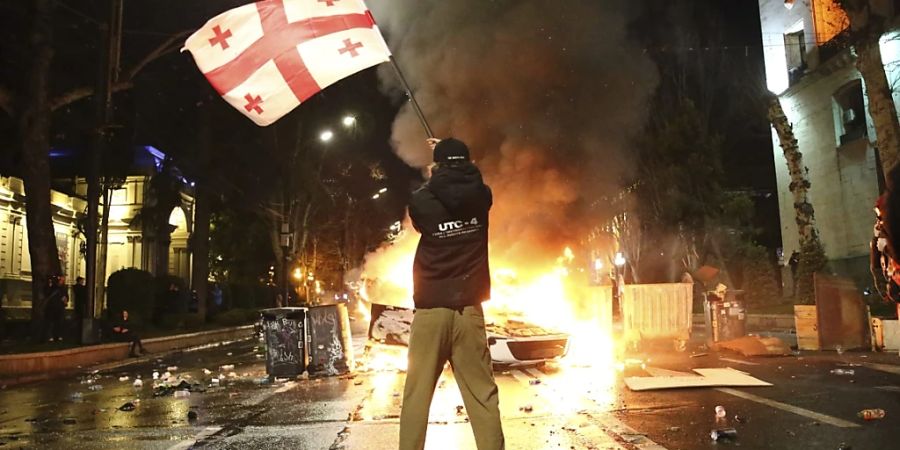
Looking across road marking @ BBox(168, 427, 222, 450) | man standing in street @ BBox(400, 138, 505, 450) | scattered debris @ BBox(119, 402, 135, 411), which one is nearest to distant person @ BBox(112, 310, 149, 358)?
scattered debris @ BBox(119, 402, 135, 411)

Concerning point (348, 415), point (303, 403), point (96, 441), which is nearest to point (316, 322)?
point (303, 403)

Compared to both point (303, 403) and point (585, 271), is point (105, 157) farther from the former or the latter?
point (303, 403)

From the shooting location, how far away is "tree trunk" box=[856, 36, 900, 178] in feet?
40.3

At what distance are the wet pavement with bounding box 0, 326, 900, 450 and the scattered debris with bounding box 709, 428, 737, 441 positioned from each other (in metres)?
0.06

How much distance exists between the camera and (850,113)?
22688mm

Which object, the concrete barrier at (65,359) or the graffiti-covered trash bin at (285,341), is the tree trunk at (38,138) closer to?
the concrete barrier at (65,359)

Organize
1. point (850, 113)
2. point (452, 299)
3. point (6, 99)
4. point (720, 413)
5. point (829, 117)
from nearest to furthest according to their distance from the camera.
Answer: point (452, 299), point (720, 413), point (6, 99), point (850, 113), point (829, 117)

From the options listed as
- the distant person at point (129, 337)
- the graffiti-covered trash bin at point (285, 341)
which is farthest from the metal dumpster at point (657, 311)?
the distant person at point (129, 337)

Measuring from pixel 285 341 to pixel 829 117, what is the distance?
2161cm

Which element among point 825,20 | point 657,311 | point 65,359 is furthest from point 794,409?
point 825,20

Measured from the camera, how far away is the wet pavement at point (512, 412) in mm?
4941

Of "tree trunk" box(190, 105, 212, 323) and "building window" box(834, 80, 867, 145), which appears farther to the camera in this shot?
"tree trunk" box(190, 105, 212, 323)

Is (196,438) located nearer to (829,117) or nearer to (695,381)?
(695,381)

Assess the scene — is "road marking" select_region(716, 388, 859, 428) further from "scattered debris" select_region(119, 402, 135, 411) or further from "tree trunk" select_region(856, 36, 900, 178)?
"tree trunk" select_region(856, 36, 900, 178)
